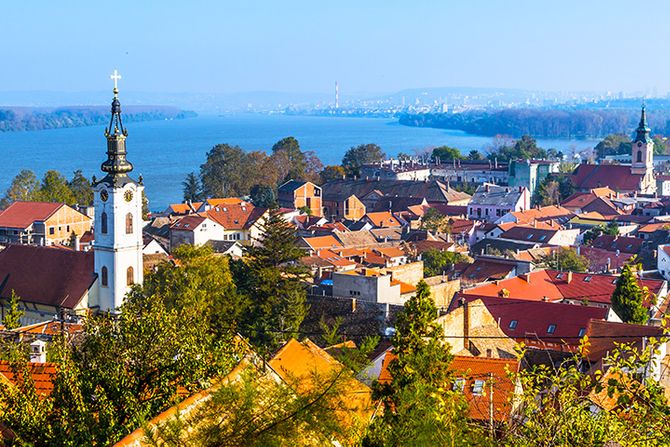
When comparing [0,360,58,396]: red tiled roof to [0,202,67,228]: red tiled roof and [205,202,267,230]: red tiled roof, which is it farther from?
[205,202,267,230]: red tiled roof

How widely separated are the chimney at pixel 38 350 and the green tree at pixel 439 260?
54.5 ft

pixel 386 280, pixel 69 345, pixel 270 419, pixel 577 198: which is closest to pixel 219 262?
pixel 386 280

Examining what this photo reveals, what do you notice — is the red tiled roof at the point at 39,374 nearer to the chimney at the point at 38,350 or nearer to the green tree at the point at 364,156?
the chimney at the point at 38,350

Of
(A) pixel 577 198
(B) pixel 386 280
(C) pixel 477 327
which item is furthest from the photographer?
(A) pixel 577 198

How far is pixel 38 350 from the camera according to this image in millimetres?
12219

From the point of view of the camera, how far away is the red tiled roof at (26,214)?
110 ft

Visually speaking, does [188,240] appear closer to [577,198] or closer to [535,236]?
[535,236]

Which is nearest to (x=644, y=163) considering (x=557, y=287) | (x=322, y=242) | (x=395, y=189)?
(x=395, y=189)

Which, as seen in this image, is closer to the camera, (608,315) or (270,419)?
(270,419)

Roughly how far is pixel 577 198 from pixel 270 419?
1725 inches

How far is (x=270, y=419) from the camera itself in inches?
232

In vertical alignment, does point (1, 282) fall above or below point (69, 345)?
below

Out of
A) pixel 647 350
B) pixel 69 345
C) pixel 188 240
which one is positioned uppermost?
pixel 647 350

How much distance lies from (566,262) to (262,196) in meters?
21.4
